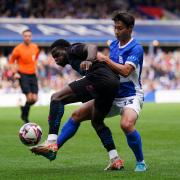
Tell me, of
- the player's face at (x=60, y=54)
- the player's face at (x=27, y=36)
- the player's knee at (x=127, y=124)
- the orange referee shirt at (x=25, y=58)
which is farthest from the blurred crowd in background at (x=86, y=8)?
the player's knee at (x=127, y=124)

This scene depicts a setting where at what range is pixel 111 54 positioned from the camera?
36.2 feet

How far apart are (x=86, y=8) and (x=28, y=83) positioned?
23269 millimetres

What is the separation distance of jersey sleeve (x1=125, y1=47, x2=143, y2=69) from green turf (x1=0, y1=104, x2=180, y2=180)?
1452mm

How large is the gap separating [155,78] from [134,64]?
27.7 meters

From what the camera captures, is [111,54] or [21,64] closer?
[111,54]

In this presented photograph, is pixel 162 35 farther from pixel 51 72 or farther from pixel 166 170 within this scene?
pixel 166 170

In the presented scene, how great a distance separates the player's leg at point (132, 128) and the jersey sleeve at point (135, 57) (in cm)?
51

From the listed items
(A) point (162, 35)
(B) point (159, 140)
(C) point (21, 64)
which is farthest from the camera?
(A) point (162, 35)

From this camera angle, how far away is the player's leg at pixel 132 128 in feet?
34.6

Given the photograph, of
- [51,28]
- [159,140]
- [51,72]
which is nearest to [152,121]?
[159,140]

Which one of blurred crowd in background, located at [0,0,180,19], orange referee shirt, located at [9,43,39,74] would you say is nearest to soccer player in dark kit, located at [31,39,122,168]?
orange referee shirt, located at [9,43,39,74]

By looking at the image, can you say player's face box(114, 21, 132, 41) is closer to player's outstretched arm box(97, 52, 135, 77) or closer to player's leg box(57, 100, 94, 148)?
player's outstretched arm box(97, 52, 135, 77)

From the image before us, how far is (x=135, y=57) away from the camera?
35.1 feet

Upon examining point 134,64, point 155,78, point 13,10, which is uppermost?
point 134,64
